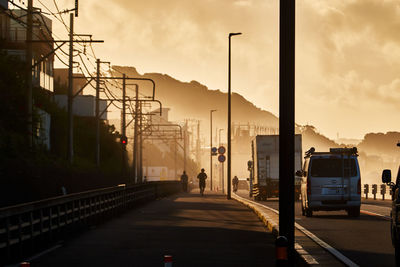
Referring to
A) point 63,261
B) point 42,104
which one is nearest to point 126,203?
point 63,261

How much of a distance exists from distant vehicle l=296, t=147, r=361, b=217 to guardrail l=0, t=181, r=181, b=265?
6.91 metres

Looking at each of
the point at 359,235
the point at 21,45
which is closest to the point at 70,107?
the point at 21,45

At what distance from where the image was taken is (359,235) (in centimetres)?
2012

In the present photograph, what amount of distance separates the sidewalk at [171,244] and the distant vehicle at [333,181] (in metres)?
2.79

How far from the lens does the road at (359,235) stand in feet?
48.9

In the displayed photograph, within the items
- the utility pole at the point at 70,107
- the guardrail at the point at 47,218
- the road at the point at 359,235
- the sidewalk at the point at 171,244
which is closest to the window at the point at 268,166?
the utility pole at the point at 70,107

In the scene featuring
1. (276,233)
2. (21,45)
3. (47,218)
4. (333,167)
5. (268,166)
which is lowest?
(276,233)

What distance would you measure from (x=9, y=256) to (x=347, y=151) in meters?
16.7

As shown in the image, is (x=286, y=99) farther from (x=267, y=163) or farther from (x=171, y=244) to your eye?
(x=267, y=163)

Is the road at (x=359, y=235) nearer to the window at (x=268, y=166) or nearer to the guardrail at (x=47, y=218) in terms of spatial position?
the guardrail at (x=47, y=218)

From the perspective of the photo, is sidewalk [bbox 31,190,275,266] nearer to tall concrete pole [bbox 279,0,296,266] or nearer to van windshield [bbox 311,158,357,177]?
tall concrete pole [bbox 279,0,296,266]

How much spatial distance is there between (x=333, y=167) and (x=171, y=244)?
472 inches

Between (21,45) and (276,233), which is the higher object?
(21,45)

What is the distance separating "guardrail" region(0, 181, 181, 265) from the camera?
14.0 metres
